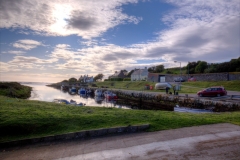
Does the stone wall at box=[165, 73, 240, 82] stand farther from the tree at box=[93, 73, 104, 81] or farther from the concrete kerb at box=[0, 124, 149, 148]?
the tree at box=[93, 73, 104, 81]

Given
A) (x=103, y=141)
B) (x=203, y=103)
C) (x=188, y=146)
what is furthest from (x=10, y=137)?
(x=203, y=103)

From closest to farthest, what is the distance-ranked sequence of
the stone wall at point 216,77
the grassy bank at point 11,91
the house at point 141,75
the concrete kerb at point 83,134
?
the concrete kerb at point 83,134 < the grassy bank at point 11,91 < the stone wall at point 216,77 < the house at point 141,75

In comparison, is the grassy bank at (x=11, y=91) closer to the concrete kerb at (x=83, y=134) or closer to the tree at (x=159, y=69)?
the concrete kerb at (x=83, y=134)

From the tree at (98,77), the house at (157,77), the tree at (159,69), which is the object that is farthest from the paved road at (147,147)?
the tree at (98,77)

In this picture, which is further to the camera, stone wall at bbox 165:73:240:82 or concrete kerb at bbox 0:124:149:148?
stone wall at bbox 165:73:240:82

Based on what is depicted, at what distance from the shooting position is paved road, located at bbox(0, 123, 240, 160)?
5.59m

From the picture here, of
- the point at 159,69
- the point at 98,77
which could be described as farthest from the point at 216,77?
the point at 98,77

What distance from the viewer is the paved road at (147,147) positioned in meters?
5.59

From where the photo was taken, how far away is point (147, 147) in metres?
6.18

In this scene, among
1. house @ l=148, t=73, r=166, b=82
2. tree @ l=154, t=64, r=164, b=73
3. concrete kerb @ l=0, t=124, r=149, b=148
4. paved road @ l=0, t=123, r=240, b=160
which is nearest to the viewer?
paved road @ l=0, t=123, r=240, b=160

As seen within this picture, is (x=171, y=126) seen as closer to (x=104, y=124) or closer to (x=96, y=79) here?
(x=104, y=124)

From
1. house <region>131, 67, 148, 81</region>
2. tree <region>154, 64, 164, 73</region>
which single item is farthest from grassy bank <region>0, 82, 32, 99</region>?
tree <region>154, 64, 164, 73</region>

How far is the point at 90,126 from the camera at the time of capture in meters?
8.05

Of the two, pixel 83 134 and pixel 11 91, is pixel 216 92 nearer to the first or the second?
pixel 83 134
